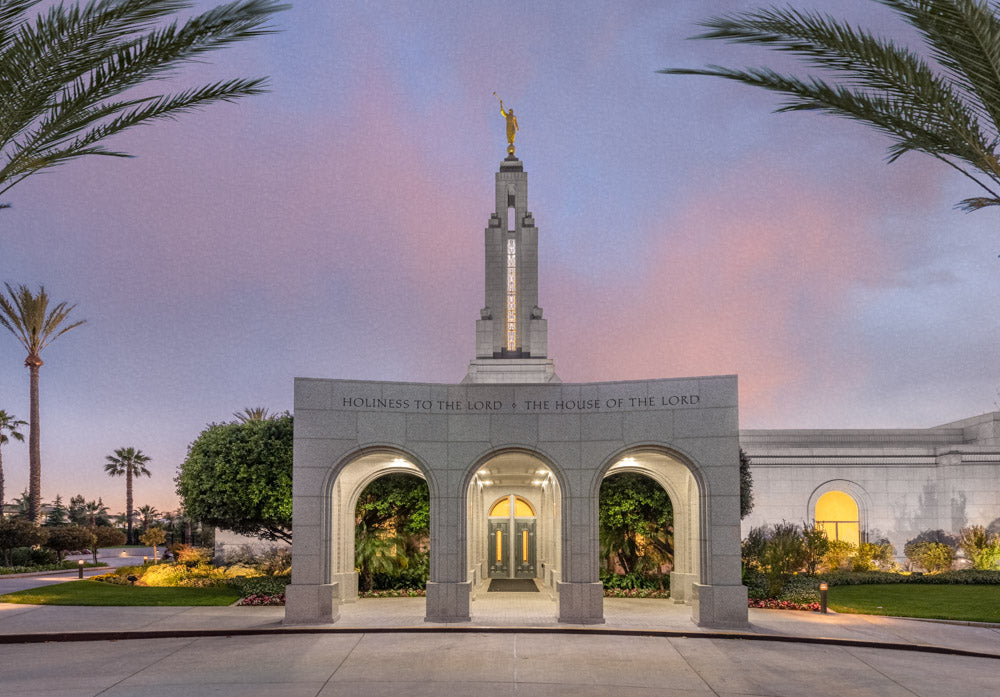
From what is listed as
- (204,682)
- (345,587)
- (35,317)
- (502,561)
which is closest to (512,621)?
(345,587)

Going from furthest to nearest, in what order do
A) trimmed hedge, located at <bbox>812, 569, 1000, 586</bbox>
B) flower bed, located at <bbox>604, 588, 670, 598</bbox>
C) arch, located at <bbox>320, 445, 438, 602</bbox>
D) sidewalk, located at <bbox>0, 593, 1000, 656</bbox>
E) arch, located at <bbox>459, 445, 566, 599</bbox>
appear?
trimmed hedge, located at <bbox>812, 569, 1000, 586</bbox> → flower bed, located at <bbox>604, 588, 670, 598</bbox> → arch, located at <bbox>320, 445, 438, 602</bbox> → arch, located at <bbox>459, 445, 566, 599</bbox> → sidewalk, located at <bbox>0, 593, 1000, 656</bbox>

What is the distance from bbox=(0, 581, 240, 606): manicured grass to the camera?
22.6 metres

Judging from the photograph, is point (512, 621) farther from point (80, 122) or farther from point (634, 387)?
point (80, 122)

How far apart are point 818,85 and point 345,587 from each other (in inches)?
700

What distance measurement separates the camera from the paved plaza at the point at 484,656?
1285 centimetres

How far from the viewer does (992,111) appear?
9484 millimetres

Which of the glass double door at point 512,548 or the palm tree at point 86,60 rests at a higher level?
the palm tree at point 86,60

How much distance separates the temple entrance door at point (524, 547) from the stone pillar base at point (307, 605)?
13.6m

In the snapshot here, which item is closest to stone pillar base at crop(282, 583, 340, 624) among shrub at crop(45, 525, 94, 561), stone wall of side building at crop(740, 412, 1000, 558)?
stone wall of side building at crop(740, 412, 1000, 558)

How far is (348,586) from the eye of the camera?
892 inches

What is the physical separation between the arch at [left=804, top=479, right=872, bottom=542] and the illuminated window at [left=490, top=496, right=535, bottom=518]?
1129 centimetres

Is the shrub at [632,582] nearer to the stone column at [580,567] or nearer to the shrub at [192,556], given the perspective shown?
the stone column at [580,567]

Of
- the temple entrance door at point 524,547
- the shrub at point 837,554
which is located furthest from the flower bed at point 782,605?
the temple entrance door at point 524,547

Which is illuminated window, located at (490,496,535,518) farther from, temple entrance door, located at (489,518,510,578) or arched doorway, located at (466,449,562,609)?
temple entrance door, located at (489,518,510,578)
